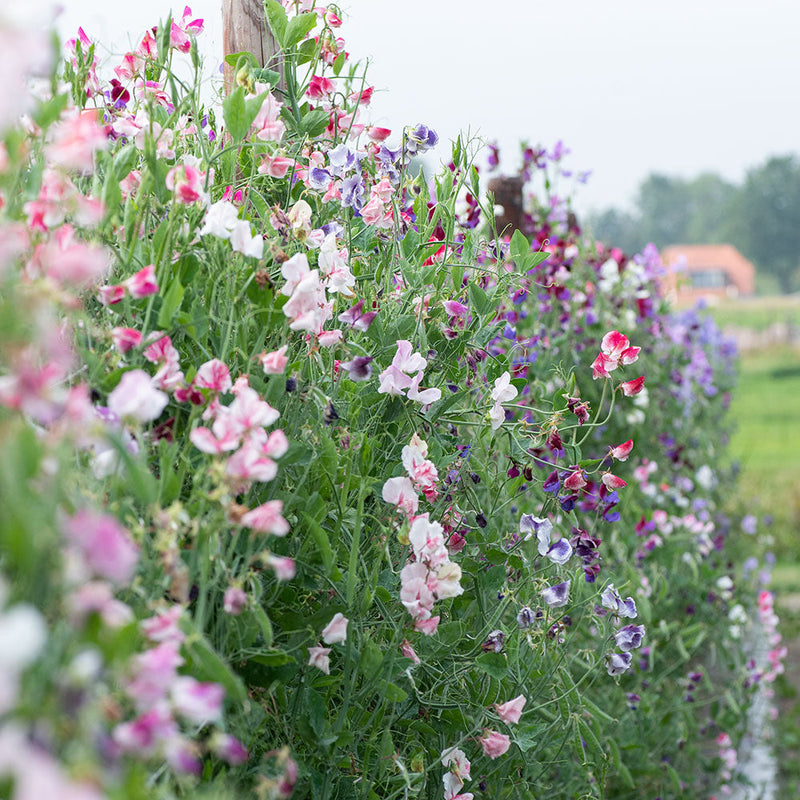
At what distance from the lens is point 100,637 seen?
0.74m

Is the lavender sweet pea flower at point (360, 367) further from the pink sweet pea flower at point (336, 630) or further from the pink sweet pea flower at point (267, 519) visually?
the pink sweet pea flower at point (267, 519)

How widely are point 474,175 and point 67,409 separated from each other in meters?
1.23

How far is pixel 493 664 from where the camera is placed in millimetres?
1673

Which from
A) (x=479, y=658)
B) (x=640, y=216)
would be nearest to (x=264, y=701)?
(x=479, y=658)

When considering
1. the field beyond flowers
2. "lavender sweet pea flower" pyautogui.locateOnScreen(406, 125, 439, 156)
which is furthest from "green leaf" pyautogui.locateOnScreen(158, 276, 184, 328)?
"lavender sweet pea flower" pyautogui.locateOnScreen(406, 125, 439, 156)

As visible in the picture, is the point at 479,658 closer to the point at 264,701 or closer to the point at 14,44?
the point at 264,701

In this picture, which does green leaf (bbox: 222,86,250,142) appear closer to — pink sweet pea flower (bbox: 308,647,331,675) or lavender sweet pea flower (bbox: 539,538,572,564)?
pink sweet pea flower (bbox: 308,647,331,675)

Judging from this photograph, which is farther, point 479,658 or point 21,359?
point 479,658

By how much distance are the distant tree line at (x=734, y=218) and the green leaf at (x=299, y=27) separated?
197ft

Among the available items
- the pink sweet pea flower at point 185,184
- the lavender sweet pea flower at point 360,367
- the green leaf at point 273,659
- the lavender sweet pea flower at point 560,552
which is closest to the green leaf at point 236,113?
the pink sweet pea flower at point 185,184

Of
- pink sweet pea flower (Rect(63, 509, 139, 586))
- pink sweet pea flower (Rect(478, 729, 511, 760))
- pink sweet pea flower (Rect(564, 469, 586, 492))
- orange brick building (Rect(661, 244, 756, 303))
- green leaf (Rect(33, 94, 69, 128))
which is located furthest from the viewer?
orange brick building (Rect(661, 244, 756, 303))

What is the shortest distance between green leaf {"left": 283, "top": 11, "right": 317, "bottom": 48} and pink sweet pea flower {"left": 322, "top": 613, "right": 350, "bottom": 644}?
111 cm

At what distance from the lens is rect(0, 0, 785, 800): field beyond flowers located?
73 cm

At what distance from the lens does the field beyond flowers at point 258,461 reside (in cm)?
73
